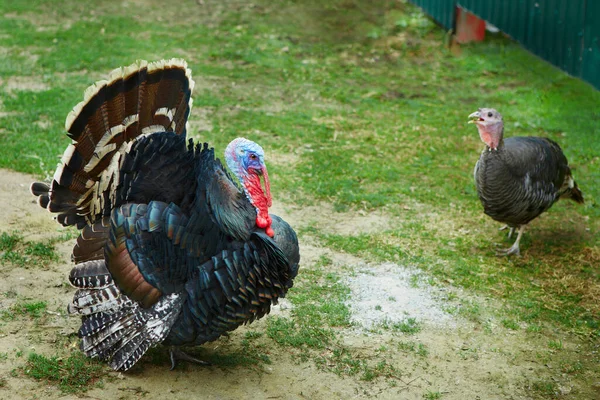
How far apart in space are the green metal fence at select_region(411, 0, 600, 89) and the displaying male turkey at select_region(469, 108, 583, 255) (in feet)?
6.96

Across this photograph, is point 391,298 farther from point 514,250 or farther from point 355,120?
point 355,120

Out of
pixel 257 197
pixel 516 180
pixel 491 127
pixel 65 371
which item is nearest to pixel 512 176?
pixel 516 180

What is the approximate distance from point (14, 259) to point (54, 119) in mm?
2941

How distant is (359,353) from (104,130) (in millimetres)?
2252

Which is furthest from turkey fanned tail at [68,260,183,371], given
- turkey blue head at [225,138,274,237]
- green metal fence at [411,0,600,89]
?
green metal fence at [411,0,600,89]

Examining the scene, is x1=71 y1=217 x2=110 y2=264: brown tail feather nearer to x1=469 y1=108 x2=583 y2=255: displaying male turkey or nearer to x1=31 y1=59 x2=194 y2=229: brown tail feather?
x1=31 y1=59 x2=194 y2=229: brown tail feather

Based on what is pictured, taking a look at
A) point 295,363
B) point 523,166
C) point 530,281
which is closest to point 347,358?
point 295,363

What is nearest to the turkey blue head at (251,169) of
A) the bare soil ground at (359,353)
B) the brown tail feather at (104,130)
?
the brown tail feather at (104,130)

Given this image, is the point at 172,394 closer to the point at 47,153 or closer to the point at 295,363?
the point at 295,363

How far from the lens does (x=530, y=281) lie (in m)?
6.08

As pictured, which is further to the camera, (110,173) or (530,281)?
(530,281)

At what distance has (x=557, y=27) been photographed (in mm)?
8812

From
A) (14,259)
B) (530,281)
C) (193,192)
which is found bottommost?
(530,281)

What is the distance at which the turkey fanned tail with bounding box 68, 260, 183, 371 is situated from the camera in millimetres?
4402
